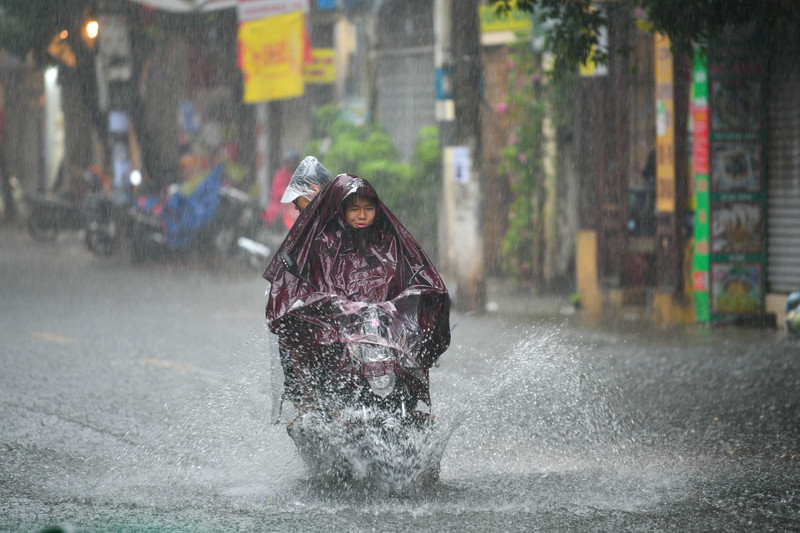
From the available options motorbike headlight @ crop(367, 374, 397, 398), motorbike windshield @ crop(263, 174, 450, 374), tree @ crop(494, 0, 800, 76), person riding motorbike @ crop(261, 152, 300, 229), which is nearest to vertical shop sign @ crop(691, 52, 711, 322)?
tree @ crop(494, 0, 800, 76)

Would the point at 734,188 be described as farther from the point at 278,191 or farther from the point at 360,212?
the point at 278,191

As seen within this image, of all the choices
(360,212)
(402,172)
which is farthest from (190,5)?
(360,212)

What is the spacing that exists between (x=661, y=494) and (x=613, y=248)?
720 centimetres

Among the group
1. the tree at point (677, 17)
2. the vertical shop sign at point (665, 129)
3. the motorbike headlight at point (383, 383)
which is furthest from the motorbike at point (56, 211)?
the motorbike headlight at point (383, 383)

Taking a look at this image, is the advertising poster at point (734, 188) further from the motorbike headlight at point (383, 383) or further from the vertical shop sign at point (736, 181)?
the motorbike headlight at point (383, 383)

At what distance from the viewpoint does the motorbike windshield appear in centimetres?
485

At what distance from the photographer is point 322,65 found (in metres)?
20.2

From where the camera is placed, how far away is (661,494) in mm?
5004

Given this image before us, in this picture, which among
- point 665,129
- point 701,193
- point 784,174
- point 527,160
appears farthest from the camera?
point 527,160

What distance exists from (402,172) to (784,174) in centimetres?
663

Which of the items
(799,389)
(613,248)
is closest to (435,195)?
(613,248)

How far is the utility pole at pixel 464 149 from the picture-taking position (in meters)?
11.5

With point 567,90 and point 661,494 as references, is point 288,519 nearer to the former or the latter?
point 661,494

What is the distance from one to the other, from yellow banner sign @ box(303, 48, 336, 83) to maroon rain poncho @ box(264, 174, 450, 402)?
1540cm
